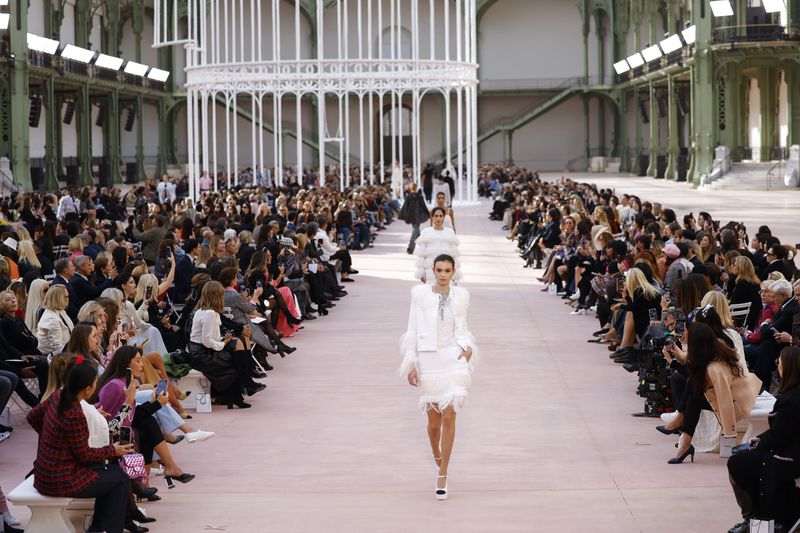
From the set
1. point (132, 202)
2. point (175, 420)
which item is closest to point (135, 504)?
point (175, 420)

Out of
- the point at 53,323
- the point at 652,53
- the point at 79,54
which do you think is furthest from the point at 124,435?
the point at 652,53

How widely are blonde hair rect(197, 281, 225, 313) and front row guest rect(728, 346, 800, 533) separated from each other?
16.1 ft

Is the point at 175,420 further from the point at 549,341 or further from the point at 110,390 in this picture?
the point at 549,341

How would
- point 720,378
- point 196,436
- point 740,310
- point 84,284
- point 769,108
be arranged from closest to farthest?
point 720,378 < point 196,436 < point 740,310 < point 84,284 < point 769,108

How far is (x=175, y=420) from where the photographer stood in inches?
310

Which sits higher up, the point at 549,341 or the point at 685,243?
the point at 685,243

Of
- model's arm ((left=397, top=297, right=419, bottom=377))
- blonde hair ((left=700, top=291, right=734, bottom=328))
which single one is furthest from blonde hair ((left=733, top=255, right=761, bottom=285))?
model's arm ((left=397, top=297, right=419, bottom=377))

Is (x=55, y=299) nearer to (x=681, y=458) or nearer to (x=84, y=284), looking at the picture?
(x=84, y=284)

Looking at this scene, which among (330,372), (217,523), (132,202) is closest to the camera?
(217,523)

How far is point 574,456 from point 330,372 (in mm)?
3782

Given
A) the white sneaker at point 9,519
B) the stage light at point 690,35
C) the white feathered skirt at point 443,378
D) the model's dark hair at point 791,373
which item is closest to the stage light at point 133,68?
the stage light at point 690,35

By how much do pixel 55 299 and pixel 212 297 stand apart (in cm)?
123

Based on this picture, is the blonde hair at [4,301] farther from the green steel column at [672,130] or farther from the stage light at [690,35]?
the green steel column at [672,130]

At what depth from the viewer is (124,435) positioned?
23.3 feet
